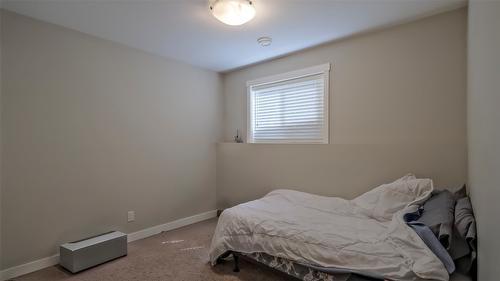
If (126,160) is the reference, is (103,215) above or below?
below

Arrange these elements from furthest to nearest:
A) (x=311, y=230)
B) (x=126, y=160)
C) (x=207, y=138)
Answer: (x=207, y=138)
(x=126, y=160)
(x=311, y=230)

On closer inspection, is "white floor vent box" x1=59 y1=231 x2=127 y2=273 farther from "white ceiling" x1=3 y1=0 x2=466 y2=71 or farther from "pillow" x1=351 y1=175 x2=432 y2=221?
"pillow" x1=351 y1=175 x2=432 y2=221

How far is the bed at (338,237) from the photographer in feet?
5.45

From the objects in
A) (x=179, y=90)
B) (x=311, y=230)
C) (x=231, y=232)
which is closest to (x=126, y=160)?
(x=179, y=90)

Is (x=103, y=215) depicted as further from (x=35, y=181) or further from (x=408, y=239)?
(x=408, y=239)

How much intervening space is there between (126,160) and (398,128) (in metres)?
3.27

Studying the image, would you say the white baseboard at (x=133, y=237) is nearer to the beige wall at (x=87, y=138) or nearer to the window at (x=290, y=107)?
the beige wall at (x=87, y=138)

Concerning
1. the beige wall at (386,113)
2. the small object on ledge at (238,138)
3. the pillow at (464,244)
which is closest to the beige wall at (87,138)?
the small object on ledge at (238,138)

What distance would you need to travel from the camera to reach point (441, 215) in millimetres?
1730

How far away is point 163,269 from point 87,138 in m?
1.70

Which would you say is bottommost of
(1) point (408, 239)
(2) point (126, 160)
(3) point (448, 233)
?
(1) point (408, 239)

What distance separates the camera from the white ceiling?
2326 millimetres

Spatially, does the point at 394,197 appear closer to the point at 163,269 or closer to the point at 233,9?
the point at 233,9

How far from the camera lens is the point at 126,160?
10.8 ft
